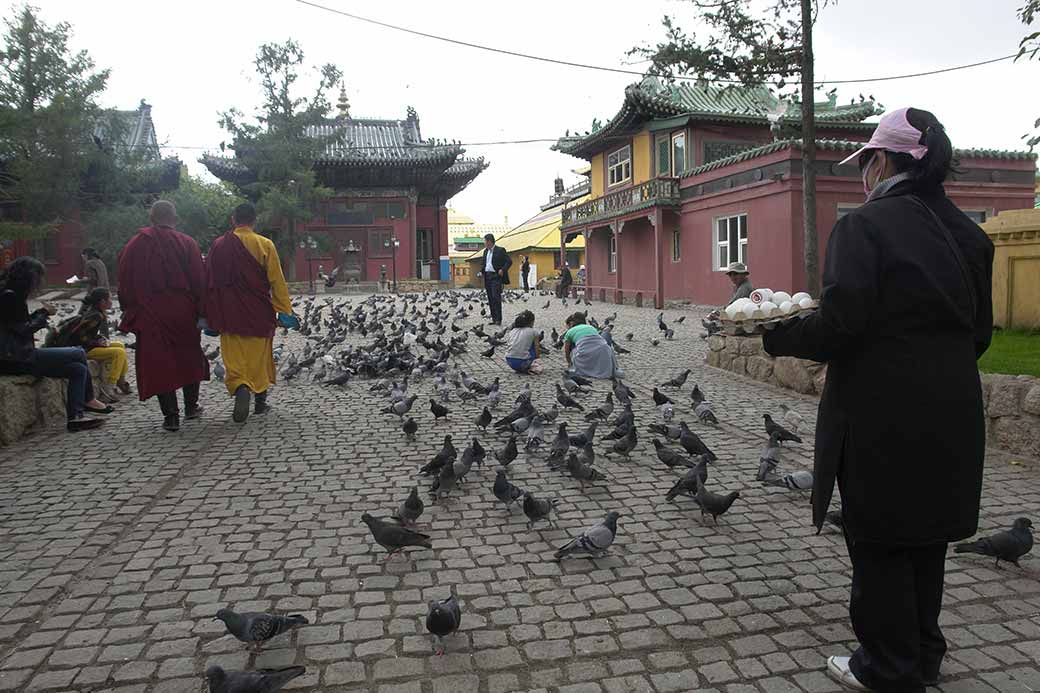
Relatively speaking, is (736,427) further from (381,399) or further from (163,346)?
(163,346)

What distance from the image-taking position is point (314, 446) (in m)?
6.27

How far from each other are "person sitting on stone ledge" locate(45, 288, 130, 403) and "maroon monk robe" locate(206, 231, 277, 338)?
1270 millimetres

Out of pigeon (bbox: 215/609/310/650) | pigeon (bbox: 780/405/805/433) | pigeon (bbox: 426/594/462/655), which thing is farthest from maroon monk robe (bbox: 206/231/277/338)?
pigeon (bbox: 780/405/805/433)

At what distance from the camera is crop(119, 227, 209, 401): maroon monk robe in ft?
21.7

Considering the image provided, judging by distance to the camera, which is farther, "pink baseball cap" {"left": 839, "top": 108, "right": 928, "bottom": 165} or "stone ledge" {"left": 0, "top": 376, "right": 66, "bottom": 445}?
"stone ledge" {"left": 0, "top": 376, "right": 66, "bottom": 445}

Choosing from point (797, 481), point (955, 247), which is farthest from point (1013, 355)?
point (955, 247)

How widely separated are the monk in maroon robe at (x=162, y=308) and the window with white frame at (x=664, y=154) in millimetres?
19773

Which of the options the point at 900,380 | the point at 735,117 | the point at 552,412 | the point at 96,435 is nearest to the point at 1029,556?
the point at 900,380

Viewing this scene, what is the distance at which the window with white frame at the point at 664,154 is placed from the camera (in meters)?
24.4

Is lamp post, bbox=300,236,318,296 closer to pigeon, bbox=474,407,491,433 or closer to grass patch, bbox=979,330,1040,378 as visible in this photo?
pigeon, bbox=474,407,491,433

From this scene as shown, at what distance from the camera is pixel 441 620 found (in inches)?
114

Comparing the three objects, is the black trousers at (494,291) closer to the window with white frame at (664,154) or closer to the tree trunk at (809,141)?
the tree trunk at (809,141)

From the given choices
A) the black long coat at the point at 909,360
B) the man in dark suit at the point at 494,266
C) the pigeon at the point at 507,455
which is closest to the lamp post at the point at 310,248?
the man in dark suit at the point at 494,266

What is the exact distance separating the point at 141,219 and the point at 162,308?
2313 centimetres
